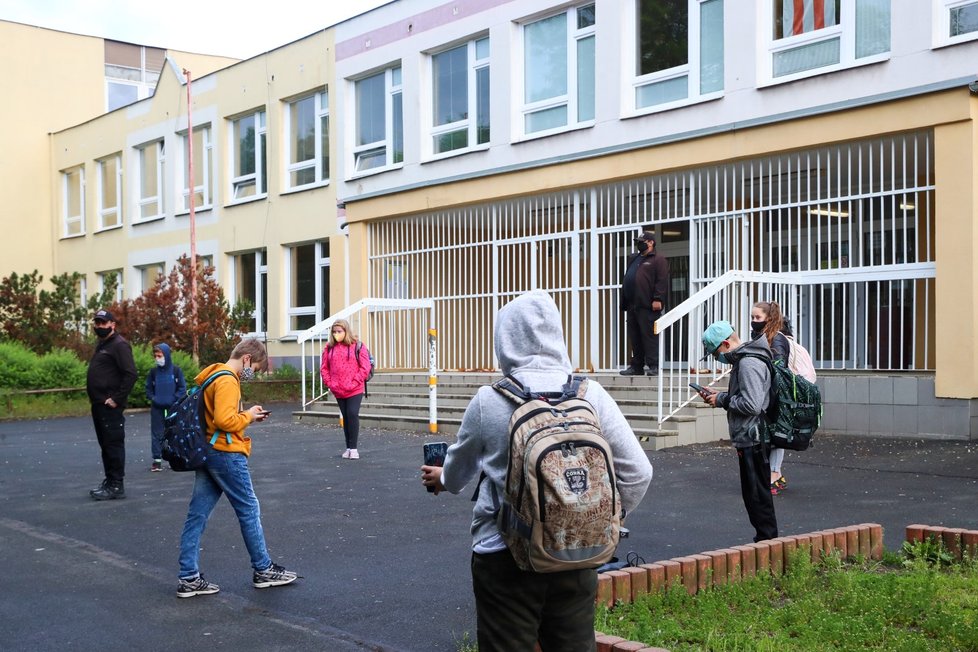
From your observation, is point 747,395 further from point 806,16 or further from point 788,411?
point 806,16

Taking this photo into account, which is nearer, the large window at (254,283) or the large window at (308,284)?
the large window at (308,284)

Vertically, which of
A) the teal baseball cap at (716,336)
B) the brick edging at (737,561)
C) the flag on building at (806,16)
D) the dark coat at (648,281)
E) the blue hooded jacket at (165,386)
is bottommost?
the brick edging at (737,561)

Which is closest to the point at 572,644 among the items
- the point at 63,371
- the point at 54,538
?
the point at 54,538

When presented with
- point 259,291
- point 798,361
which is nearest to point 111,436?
point 798,361

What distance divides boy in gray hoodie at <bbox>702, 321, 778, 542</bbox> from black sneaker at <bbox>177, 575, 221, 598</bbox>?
3.14 m

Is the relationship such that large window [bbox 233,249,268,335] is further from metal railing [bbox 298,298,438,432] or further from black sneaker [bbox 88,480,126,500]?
black sneaker [bbox 88,480,126,500]

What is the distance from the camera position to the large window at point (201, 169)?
28859 millimetres

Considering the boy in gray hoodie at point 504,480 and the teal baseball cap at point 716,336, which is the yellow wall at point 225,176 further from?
the boy in gray hoodie at point 504,480

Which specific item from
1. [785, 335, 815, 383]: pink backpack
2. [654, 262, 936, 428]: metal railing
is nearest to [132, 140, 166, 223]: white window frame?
[654, 262, 936, 428]: metal railing

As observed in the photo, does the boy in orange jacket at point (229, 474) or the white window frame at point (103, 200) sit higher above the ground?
the white window frame at point (103, 200)

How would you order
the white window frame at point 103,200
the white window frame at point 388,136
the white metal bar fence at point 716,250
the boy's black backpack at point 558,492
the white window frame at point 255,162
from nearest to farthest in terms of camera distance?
the boy's black backpack at point 558,492 < the white metal bar fence at point 716,250 < the white window frame at point 388,136 < the white window frame at point 255,162 < the white window frame at point 103,200

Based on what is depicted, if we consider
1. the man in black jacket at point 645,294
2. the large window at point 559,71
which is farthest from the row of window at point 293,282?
the man in black jacket at point 645,294

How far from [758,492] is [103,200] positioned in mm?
30333

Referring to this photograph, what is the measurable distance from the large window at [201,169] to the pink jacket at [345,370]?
637 inches
